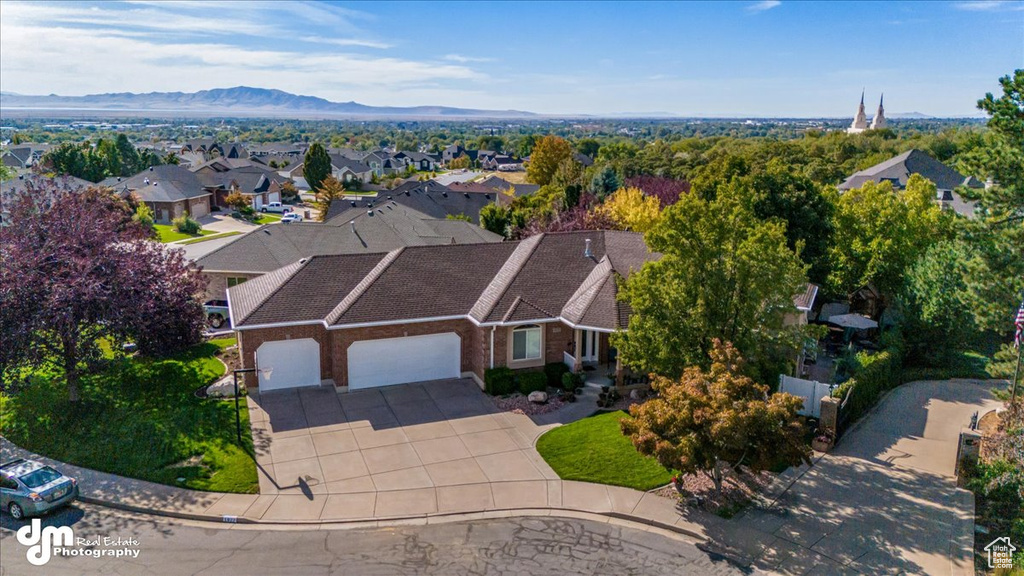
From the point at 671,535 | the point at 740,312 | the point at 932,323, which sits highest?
the point at 740,312

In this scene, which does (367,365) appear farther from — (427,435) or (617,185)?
(617,185)

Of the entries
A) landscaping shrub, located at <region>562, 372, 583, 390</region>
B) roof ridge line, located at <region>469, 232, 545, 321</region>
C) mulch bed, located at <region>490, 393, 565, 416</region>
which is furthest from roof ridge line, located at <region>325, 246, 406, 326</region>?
landscaping shrub, located at <region>562, 372, 583, 390</region>

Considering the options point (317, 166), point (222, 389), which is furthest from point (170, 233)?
point (222, 389)

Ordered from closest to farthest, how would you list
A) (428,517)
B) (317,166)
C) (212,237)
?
(428,517), (212,237), (317,166)

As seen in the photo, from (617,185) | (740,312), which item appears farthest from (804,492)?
(617,185)

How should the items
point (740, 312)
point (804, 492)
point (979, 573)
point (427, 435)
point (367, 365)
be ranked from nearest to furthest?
point (979, 573), point (804, 492), point (740, 312), point (427, 435), point (367, 365)

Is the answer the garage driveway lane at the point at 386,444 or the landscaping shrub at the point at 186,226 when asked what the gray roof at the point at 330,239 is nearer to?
the garage driveway lane at the point at 386,444

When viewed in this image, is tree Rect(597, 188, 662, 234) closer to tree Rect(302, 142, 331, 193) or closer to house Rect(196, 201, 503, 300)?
house Rect(196, 201, 503, 300)

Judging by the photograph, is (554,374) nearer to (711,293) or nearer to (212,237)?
(711,293)
